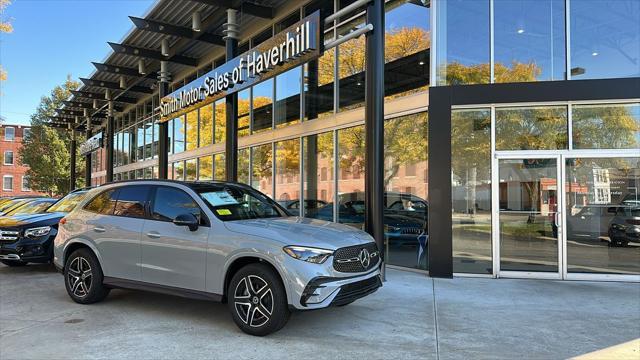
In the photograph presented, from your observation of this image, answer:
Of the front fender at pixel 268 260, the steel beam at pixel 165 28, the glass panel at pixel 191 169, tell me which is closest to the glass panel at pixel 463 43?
the front fender at pixel 268 260

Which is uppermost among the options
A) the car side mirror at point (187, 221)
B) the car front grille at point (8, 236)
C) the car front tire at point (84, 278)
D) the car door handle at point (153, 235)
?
the car side mirror at point (187, 221)

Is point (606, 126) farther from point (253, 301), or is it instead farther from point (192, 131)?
point (192, 131)

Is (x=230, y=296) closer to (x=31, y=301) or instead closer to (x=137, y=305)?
(x=137, y=305)

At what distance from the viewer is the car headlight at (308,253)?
16.2ft

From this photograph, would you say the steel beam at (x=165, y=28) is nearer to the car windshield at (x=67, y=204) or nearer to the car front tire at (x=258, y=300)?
the car windshield at (x=67, y=204)

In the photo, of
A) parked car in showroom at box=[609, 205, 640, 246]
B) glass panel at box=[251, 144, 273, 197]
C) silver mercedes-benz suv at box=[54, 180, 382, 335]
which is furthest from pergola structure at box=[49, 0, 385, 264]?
parked car in showroom at box=[609, 205, 640, 246]

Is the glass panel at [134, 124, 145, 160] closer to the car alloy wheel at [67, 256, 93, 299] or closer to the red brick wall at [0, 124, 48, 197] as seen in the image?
the car alloy wheel at [67, 256, 93, 299]

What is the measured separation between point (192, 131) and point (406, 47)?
444 inches

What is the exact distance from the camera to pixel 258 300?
16.7 feet

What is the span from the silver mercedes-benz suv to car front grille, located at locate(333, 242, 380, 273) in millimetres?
11

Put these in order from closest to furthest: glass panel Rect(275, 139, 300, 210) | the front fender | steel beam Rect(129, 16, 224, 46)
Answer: the front fender, glass panel Rect(275, 139, 300, 210), steel beam Rect(129, 16, 224, 46)

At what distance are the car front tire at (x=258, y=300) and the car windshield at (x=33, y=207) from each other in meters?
7.66

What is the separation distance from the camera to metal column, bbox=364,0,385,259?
8069 mm

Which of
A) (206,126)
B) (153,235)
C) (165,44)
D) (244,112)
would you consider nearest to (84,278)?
(153,235)
